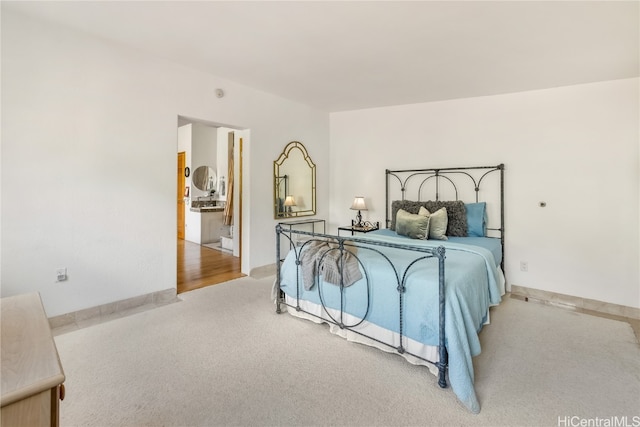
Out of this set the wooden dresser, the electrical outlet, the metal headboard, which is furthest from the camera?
the metal headboard

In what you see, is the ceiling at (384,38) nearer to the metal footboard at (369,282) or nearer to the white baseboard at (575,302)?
the metal footboard at (369,282)

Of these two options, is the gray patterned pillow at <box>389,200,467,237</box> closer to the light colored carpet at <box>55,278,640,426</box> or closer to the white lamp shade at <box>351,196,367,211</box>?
the white lamp shade at <box>351,196,367,211</box>

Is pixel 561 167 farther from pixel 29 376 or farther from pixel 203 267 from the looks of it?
pixel 203 267

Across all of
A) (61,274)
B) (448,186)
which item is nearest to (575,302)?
(448,186)

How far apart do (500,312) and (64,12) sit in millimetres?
4653

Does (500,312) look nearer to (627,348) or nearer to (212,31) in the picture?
(627,348)

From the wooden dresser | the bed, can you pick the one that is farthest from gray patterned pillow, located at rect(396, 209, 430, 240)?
the wooden dresser

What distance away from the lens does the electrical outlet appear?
104 inches

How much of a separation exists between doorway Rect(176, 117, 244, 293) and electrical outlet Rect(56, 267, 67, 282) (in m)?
1.32

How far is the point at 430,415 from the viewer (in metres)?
1.69

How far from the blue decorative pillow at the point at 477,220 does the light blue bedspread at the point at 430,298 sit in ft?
3.07

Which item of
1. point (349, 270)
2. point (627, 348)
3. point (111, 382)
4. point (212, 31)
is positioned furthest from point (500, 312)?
point (212, 31)

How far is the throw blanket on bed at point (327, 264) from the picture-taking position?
2379 mm

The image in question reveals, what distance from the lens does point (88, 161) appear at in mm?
2773
